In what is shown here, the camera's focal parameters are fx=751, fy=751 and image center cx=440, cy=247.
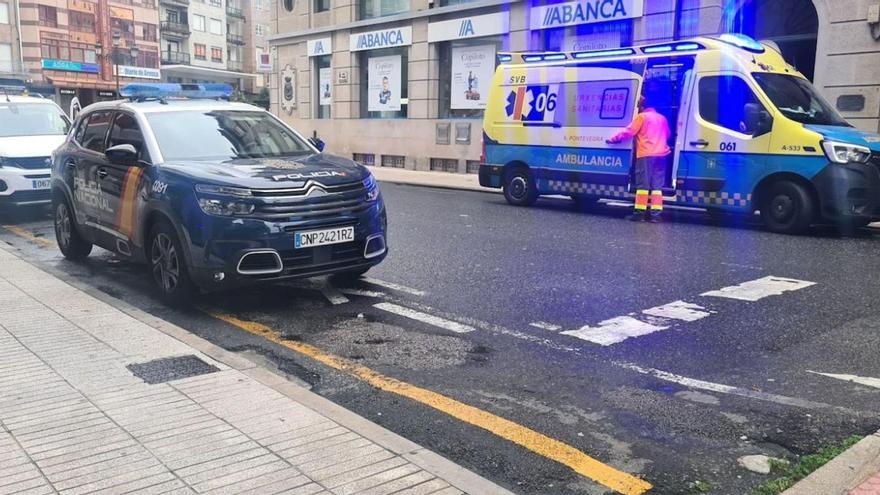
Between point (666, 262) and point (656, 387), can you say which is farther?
point (666, 262)

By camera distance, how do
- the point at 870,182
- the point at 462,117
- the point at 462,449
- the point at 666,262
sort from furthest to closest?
the point at 462,117 → the point at 870,182 → the point at 666,262 → the point at 462,449

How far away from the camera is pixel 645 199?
11812mm

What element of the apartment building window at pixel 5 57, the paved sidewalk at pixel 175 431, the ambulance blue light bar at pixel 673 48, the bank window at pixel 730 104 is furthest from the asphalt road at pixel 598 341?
the apartment building window at pixel 5 57

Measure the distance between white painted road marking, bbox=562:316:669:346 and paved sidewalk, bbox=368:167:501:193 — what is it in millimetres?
12285

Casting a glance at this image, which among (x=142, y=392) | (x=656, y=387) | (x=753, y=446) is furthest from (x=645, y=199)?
(x=142, y=392)

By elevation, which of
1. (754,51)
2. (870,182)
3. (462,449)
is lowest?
(462,449)

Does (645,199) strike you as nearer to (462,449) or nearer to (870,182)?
(870,182)

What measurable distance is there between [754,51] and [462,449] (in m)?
9.67

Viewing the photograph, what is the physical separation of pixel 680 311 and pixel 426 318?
2.11 metres

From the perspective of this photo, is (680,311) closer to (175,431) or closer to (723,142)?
(175,431)

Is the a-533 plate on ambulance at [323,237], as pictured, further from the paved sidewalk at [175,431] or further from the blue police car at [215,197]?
the paved sidewalk at [175,431]

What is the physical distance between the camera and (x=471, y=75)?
2314cm

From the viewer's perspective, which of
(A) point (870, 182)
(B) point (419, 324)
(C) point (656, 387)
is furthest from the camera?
(A) point (870, 182)

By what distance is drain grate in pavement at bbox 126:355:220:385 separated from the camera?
14.7 ft
